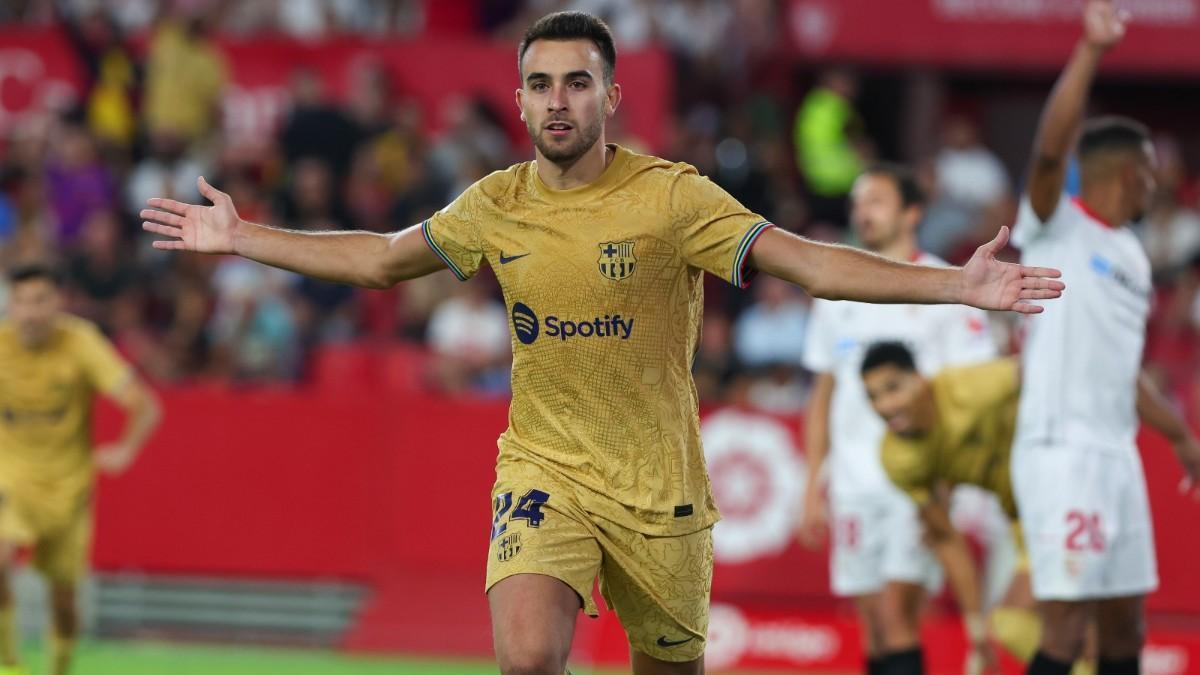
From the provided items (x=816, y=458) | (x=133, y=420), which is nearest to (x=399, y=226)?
(x=133, y=420)

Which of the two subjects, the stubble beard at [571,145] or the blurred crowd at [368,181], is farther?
the blurred crowd at [368,181]

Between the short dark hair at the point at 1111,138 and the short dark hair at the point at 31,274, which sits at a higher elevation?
the short dark hair at the point at 1111,138

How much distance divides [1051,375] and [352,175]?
9.86 metres

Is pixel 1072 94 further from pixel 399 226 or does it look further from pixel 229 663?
pixel 399 226

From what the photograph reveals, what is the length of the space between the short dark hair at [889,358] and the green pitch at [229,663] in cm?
423

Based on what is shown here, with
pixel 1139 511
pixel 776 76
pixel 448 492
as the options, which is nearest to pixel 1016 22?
pixel 776 76

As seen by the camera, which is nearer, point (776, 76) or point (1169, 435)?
point (1169, 435)

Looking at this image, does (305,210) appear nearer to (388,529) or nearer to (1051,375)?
(388,529)

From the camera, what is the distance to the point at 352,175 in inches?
663

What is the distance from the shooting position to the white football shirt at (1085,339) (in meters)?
7.91

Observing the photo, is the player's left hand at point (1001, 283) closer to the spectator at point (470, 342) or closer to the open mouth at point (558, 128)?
the open mouth at point (558, 128)

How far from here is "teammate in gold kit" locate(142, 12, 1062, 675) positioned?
6.21 metres

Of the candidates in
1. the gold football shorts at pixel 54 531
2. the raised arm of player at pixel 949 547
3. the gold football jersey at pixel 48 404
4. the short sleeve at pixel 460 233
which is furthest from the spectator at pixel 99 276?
the short sleeve at pixel 460 233

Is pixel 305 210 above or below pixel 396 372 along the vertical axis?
above
